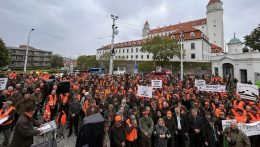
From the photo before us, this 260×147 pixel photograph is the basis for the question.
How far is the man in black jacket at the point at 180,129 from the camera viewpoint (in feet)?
21.4

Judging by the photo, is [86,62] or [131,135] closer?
[131,135]

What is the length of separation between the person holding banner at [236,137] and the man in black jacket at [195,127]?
1.11 metres

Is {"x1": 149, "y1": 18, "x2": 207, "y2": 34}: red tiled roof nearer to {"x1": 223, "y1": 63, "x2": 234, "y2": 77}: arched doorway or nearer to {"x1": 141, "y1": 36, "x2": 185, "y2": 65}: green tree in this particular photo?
{"x1": 141, "y1": 36, "x2": 185, "y2": 65}: green tree

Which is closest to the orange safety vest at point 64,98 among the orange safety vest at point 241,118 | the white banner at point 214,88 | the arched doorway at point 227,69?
the orange safety vest at point 241,118

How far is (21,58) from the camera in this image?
8650 cm

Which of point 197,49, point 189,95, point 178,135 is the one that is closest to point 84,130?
point 178,135

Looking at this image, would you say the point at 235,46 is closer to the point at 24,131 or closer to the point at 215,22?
the point at 215,22

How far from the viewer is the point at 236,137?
521 centimetres

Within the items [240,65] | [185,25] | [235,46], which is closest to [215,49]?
[185,25]

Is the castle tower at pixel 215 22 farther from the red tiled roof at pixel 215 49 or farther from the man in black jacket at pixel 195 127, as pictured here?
the man in black jacket at pixel 195 127

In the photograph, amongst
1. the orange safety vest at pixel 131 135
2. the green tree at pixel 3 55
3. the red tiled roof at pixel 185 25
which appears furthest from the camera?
the red tiled roof at pixel 185 25

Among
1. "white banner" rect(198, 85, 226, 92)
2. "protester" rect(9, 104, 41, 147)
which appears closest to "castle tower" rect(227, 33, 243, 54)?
"white banner" rect(198, 85, 226, 92)

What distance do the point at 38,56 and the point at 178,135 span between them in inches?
4114

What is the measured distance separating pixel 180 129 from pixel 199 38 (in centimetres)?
5523
